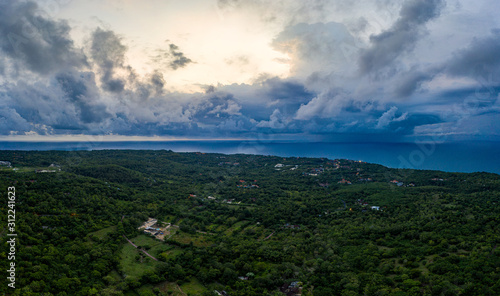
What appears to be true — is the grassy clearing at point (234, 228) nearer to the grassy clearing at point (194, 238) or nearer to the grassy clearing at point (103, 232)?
the grassy clearing at point (194, 238)

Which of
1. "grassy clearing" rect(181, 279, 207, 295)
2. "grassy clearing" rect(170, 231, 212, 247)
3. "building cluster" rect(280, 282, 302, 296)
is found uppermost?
"building cluster" rect(280, 282, 302, 296)

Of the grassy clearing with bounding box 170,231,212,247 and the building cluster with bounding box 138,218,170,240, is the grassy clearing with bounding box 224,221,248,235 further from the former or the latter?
the building cluster with bounding box 138,218,170,240

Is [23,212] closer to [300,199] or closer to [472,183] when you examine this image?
[300,199]

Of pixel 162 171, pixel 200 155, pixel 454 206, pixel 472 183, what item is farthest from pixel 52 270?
pixel 200 155

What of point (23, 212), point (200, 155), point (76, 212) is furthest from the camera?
point (200, 155)

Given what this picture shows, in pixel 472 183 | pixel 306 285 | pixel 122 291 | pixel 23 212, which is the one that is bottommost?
pixel 122 291

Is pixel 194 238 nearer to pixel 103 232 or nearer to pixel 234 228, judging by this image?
pixel 234 228

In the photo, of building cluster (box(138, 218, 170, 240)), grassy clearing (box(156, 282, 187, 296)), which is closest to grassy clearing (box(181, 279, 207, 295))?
grassy clearing (box(156, 282, 187, 296))

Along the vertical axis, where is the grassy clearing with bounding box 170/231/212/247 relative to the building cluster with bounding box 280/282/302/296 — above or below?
below

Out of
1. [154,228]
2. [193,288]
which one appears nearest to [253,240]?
[193,288]
